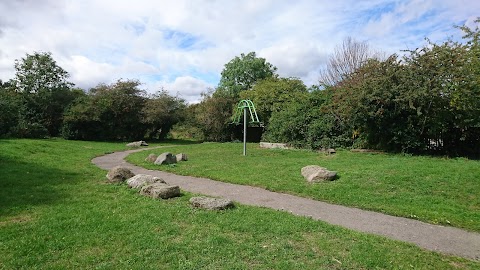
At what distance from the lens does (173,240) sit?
4.57 metres

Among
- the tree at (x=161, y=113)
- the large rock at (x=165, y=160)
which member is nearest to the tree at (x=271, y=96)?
the tree at (x=161, y=113)

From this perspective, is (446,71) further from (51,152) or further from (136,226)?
(51,152)

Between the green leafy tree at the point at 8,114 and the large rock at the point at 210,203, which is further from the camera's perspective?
the green leafy tree at the point at 8,114

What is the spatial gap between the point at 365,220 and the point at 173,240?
3.46 meters

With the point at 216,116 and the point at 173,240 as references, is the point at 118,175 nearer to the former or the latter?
the point at 173,240

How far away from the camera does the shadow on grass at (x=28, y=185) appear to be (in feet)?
21.1

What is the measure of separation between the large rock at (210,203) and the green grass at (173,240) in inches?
6.8

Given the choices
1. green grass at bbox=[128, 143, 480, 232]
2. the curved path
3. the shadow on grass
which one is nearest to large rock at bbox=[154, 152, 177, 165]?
green grass at bbox=[128, 143, 480, 232]

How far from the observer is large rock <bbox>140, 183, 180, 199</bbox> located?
23.3 ft

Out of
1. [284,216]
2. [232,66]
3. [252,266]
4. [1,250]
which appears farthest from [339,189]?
[232,66]

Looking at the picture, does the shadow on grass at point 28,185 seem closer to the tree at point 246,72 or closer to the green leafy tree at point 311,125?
the green leafy tree at point 311,125

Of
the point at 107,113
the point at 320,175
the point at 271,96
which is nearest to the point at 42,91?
the point at 107,113

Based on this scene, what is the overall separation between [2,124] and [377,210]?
24042mm

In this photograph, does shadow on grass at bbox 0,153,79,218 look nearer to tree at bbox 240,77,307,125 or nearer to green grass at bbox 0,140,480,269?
green grass at bbox 0,140,480,269
